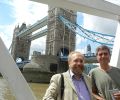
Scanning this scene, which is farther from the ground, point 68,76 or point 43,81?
point 68,76

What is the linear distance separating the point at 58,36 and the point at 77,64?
37.3 metres

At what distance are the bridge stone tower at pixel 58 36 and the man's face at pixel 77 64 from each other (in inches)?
1383

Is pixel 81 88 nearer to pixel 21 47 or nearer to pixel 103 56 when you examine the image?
pixel 103 56

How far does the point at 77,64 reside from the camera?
71.5 inches

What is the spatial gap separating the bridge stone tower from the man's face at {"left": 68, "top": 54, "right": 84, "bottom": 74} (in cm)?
3514

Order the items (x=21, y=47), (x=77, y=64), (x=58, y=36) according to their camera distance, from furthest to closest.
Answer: (x=21, y=47), (x=58, y=36), (x=77, y=64)

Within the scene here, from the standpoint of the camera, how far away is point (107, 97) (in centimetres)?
195

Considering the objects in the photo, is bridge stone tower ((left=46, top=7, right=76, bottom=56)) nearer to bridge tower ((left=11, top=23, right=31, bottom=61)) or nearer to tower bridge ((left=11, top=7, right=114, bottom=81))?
tower bridge ((left=11, top=7, right=114, bottom=81))

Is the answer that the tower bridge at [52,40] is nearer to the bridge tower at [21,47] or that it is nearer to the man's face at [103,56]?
the bridge tower at [21,47]

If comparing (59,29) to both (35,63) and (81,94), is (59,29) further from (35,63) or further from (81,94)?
(81,94)

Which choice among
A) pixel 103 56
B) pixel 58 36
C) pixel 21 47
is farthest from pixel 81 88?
pixel 21 47

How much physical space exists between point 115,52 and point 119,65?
11 centimetres

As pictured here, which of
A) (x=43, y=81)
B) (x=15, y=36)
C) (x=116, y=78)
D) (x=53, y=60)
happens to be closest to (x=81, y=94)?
(x=116, y=78)

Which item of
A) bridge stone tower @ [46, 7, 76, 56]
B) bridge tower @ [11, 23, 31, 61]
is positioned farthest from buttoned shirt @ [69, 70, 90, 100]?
bridge tower @ [11, 23, 31, 61]
